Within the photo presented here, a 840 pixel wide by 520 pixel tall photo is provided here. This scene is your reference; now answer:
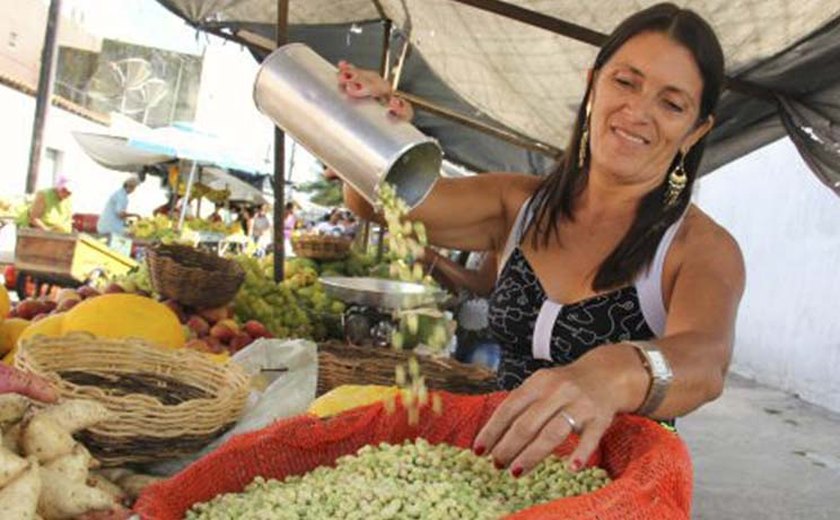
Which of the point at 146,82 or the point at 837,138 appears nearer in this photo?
the point at 837,138

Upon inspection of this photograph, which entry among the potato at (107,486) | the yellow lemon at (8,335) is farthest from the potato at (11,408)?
the yellow lemon at (8,335)

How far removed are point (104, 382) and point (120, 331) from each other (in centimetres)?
43

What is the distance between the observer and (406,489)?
48.4 inches

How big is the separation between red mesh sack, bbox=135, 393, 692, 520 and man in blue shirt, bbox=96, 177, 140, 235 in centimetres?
1034

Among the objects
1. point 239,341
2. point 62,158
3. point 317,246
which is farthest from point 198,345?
point 62,158

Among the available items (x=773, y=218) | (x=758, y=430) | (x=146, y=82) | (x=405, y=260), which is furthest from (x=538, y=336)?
(x=146, y=82)

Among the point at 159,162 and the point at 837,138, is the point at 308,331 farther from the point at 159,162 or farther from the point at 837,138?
the point at 159,162

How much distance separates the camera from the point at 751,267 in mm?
10070

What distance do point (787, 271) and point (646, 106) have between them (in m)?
8.63

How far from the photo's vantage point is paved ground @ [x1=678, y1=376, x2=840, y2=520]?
5.05m

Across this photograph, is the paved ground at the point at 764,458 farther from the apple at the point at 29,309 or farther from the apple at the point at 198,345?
the apple at the point at 29,309

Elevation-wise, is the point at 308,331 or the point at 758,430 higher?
the point at 308,331

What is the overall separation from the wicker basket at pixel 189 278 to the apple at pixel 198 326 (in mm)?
98

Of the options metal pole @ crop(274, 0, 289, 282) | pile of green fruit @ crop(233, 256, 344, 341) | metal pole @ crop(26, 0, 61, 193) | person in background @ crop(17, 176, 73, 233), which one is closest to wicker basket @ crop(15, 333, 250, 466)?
pile of green fruit @ crop(233, 256, 344, 341)
